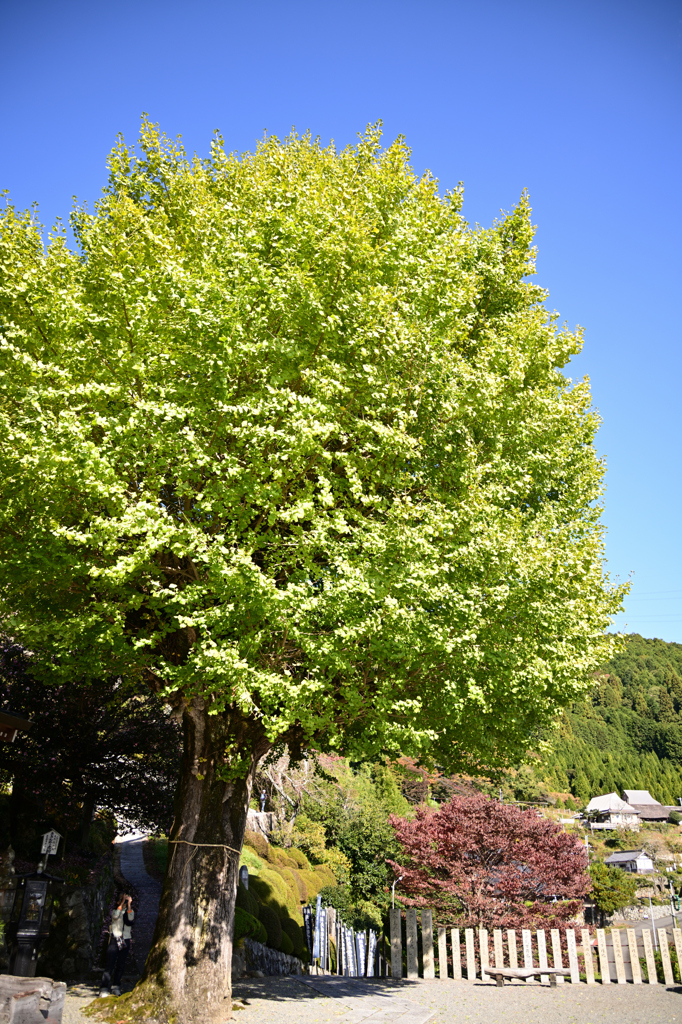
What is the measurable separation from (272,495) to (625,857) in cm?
6555

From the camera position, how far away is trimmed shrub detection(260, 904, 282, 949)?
50.2ft

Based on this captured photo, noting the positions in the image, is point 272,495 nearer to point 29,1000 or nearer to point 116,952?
point 29,1000

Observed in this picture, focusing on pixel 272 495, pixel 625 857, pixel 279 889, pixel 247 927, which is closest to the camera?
pixel 272 495

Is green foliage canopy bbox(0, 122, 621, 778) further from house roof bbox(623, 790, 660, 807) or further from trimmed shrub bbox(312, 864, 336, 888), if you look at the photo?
house roof bbox(623, 790, 660, 807)

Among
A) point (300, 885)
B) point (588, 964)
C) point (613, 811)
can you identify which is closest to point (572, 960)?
point (588, 964)

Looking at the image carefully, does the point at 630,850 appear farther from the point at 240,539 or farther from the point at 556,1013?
the point at 240,539

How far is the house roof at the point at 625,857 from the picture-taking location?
57.1m

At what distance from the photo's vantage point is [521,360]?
33.6ft

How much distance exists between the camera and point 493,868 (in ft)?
54.4

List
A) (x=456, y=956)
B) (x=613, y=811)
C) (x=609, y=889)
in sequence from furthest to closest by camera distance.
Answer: (x=613, y=811)
(x=609, y=889)
(x=456, y=956)

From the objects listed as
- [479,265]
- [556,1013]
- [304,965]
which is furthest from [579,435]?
[304,965]

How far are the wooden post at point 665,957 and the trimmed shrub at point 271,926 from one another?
8.88 m

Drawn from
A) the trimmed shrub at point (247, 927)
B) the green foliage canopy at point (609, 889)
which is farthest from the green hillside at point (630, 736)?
the trimmed shrub at point (247, 927)

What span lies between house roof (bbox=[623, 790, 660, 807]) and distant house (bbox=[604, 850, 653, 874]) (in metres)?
35.9
